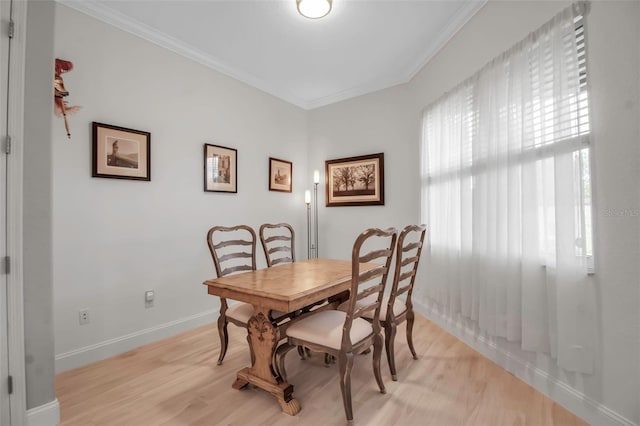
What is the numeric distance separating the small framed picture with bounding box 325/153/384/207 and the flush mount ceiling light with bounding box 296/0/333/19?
189 centimetres

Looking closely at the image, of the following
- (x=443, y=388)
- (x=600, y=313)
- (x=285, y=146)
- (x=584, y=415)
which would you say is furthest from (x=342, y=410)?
(x=285, y=146)

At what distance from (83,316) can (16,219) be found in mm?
1160

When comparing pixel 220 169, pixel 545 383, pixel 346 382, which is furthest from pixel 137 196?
pixel 545 383

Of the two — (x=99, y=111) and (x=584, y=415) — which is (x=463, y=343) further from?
(x=99, y=111)

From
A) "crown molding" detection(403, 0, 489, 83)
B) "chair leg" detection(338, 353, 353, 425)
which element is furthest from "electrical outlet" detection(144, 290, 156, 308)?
"crown molding" detection(403, 0, 489, 83)

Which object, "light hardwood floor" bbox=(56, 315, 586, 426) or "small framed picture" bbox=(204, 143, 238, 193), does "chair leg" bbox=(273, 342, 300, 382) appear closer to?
"light hardwood floor" bbox=(56, 315, 586, 426)

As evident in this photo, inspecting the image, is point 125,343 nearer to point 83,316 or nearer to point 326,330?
point 83,316

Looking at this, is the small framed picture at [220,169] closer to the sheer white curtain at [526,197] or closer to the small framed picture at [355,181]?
the small framed picture at [355,181]

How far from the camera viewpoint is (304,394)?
1935 mm

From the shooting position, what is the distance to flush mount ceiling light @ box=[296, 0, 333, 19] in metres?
2.25

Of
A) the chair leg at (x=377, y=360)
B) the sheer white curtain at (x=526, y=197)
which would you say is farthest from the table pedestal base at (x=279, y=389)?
the sheer white curtain at (x=526, y=197)

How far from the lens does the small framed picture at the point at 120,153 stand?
7.91ft

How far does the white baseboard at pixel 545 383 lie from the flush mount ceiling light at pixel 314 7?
2.89 meters

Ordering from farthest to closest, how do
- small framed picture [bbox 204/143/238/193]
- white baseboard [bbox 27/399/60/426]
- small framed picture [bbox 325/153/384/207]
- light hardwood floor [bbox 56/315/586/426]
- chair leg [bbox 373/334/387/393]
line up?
small framed picture [bbox 325/153/384/207], small framed picture [bbox 204/143/238/193], chair leg [bbox 373/334/387/393], light hardwood floor [bbox 56/315/586/426], white baseboard [bbox 27/399/60/426]
